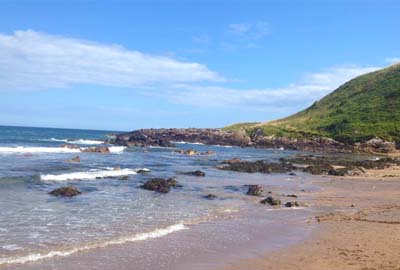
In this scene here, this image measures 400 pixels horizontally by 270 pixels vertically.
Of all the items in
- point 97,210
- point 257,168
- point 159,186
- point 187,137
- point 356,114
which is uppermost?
point 356,114

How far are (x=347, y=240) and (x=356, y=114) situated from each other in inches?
3900

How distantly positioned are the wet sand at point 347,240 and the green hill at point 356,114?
66.2 m

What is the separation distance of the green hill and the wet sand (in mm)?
66173

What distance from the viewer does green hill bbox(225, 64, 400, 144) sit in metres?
95.2

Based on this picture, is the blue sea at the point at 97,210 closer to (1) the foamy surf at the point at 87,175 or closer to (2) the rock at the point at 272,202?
(1) the foamy surf at the point at 87,175

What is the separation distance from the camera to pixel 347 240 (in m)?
16.6

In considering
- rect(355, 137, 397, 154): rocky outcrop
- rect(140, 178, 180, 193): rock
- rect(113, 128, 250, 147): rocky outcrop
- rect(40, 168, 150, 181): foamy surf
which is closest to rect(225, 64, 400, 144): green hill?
rect(355, 137, 397, 154): rocky outcrop

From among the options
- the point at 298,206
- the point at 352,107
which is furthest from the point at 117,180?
the point at 352,107

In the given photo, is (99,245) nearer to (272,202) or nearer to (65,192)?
(65,192)

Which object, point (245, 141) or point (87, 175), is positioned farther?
point (245, 141)

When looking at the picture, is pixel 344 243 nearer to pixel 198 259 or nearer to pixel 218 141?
pixel 198 259

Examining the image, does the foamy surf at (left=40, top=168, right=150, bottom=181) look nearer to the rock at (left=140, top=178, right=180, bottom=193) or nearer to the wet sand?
the rock at (left=140, top=178, right=180, bottom=193)

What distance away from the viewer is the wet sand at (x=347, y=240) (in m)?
13.5

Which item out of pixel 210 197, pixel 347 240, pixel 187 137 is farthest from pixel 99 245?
pixel 187 137
